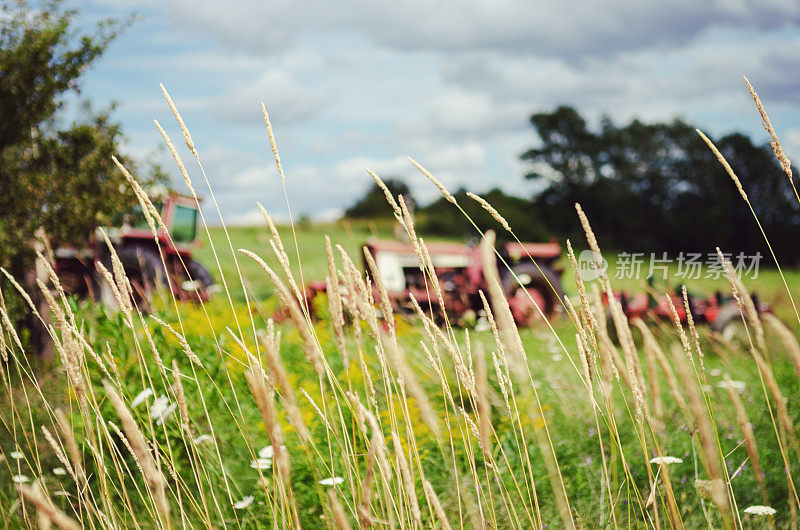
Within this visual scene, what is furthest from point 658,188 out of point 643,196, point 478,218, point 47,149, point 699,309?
point 47,149

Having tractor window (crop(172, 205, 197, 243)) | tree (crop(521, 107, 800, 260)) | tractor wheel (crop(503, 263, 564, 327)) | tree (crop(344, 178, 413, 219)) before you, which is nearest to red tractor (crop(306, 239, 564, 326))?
tractor wheel (crop(503, 263, 564, 327))

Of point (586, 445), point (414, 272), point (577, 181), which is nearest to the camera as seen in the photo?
point (586, 445)

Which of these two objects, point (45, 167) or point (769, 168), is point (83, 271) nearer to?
point (45, 167)

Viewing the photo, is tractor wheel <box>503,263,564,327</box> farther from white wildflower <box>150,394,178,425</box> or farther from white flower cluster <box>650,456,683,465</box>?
white wildflower <box>150,394,178,425</box>

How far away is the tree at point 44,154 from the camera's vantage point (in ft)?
15.5

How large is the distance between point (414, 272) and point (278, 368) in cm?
666

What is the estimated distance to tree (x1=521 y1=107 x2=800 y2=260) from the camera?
2902cm

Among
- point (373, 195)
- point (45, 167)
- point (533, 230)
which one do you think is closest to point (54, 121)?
point (45, 167)

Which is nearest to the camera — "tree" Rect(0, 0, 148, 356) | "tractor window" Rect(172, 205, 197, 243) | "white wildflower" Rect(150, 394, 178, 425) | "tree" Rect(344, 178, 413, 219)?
"white wildflower" Rect(150, 394, 178, 425)

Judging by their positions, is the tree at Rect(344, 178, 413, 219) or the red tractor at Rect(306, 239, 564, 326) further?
the tree at Rect(344, 178, 413, 219)

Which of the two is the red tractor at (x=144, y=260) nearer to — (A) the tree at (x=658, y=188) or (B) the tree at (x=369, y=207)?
(A) the tree at (x=658, y=188)

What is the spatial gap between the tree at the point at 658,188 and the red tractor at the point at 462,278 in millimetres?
22396

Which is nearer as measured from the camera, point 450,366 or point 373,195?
point 450,366

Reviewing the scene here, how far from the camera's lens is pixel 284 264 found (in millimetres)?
1361
